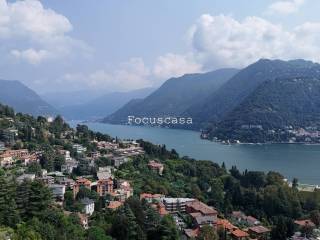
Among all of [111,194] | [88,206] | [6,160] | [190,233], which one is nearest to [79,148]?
[6,160]

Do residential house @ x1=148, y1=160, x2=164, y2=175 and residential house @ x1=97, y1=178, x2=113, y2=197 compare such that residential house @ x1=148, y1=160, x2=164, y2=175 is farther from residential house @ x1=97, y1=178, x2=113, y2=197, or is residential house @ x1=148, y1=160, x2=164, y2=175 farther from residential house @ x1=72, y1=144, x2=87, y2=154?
residential house @ x1=97, y1=178, x2=113, y2=197

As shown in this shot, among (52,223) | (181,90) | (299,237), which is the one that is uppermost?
(181,90)

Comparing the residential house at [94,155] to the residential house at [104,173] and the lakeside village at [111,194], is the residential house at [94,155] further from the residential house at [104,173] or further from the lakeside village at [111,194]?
the residential house at [104,173]

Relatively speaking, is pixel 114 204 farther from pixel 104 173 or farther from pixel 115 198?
pixel 104 173

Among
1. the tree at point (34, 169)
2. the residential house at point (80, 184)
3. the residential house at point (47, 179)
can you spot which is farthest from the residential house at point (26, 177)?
the residential house at point (80, 184)

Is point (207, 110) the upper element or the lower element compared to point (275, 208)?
upper

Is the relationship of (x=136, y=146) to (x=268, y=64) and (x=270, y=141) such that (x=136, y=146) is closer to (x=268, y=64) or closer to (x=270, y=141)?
(x=270, y=141)

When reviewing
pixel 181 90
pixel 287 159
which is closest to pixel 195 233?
pixel 287 159
